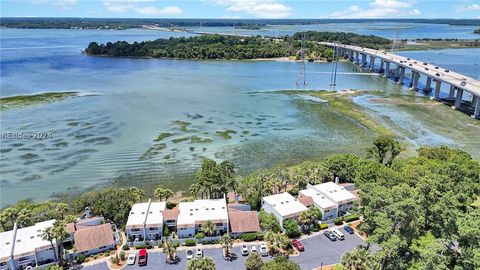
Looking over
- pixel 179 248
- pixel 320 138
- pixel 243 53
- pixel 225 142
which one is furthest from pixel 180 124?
pixel 243 53

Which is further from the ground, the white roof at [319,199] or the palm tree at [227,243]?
the white roof at [319,199]

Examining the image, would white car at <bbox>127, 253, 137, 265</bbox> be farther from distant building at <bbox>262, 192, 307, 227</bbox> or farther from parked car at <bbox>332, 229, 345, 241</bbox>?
parked car at <bbox>332, 229, 345, 241</bbox>

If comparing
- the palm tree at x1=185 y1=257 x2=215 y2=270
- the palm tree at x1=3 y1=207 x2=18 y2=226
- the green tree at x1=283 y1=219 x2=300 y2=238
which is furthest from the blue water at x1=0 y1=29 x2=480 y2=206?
the palm tree at x1=185 y1=257 x2=215 y2=270

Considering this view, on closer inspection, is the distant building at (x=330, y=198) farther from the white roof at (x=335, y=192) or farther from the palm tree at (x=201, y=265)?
the palm tree at (x=201, y=265)

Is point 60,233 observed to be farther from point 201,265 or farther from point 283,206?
point 283,206

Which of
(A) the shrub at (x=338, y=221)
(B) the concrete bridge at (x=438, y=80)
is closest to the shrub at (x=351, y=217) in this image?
(A) the shrub at (x=338, y=221)

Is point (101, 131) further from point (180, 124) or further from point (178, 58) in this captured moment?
point (178, 58)
